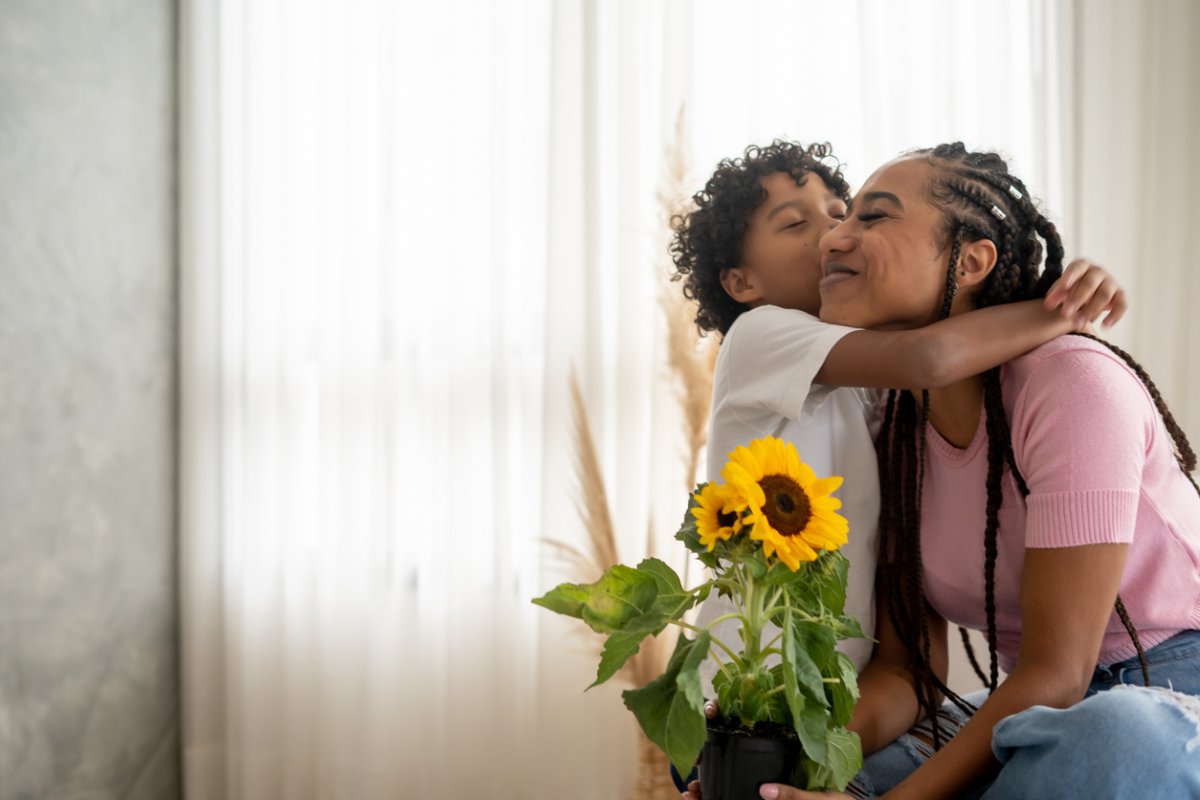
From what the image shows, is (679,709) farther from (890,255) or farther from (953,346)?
(890,255)

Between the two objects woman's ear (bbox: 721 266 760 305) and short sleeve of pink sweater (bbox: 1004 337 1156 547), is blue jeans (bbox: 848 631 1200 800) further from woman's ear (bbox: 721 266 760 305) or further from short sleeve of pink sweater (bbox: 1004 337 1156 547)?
woman's ear (bbox: 721 266 760 305)

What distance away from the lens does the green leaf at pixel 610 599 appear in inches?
35.3

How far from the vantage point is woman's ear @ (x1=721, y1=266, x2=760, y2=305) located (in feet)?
5.32

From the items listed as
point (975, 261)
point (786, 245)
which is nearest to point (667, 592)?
point (975, 261)

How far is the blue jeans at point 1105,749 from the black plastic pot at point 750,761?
0.80 feet

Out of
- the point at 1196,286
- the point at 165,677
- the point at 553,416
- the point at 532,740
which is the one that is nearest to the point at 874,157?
the point at 1196,286

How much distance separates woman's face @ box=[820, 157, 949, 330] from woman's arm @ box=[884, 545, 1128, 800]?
35 cm

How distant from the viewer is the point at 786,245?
1563mm

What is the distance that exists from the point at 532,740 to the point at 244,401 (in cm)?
110

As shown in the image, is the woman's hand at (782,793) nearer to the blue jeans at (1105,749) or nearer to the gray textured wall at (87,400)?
the blue jeans at (1105,749)

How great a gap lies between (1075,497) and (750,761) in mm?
459

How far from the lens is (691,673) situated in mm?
836

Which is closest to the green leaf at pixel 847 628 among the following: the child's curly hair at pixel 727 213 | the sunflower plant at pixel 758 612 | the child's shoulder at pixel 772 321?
the sunflower plant at pixel 758 612

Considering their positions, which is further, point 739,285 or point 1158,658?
point 739,285
